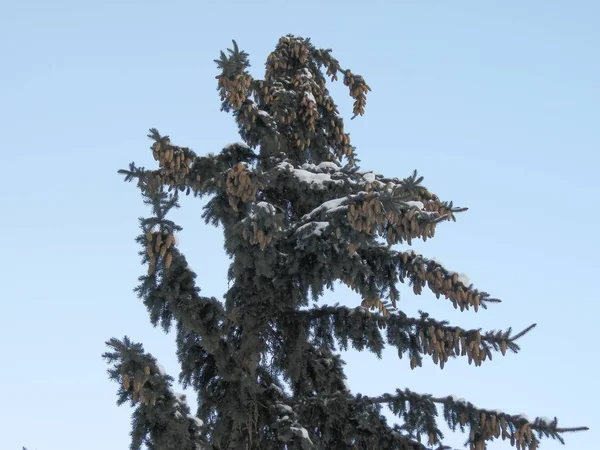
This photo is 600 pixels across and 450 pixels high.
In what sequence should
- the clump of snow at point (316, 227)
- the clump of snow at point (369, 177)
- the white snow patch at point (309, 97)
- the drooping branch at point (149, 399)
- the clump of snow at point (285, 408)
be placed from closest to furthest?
the drooping branch at point (149, 399) → the clump of snow at point (369, 177) → the clump of snow at point (316, 227) → the clump of snow at point (285, 408) → the white snow patch at point (309, 97)

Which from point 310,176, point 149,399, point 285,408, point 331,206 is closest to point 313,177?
point 310,176

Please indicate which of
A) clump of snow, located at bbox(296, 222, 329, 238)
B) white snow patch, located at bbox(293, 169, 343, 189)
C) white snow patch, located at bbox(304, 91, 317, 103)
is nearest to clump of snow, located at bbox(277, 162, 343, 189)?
white snow patch, located at bbox(293, 169, 343, 189)

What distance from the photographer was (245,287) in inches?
452

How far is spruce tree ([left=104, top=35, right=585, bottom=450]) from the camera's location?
8625mm

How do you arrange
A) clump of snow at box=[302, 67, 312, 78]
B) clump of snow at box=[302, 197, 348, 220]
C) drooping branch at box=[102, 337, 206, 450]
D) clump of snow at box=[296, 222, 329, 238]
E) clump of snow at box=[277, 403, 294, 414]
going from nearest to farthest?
drooping branch at box=[102, 337, 206, 450]
clump of snow at box=[302, 197, 348, 220]
clump of snow at box=[296, 222, 329, 238]
clump of snow at box=[277, 403, 294, 414]
clump of snow at box=[302, 67, 312, 78]

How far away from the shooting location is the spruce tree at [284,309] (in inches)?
340

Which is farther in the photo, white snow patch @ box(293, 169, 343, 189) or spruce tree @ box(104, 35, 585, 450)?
white snow patch @ box(293, 169, 343, 189)

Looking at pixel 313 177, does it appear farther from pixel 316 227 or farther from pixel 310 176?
pixel 316 227

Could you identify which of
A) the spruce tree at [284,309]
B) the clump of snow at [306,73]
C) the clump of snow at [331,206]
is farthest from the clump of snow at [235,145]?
the clump of snow at [306,73]

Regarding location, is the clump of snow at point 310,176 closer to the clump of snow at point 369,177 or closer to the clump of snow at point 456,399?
the clump of snow at point 369,177

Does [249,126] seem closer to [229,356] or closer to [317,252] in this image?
[317,252]

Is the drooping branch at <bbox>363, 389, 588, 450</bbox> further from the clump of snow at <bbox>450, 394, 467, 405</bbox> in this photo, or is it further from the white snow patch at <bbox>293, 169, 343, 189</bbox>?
the white snow patch at <bbox>293, 169, 343, 189</bbox>

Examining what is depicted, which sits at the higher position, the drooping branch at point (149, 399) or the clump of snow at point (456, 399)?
the clump of snow at point (456, 399)

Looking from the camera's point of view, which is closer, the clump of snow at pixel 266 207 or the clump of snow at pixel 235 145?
the clump of snow at pixel 266 207
